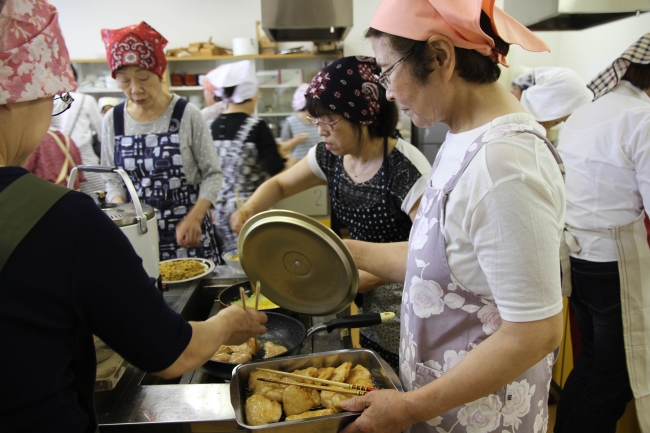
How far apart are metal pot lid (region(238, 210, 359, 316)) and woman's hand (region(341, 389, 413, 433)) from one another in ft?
1.17

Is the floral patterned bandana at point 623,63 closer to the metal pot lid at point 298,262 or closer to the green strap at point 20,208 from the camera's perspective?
the metal pot lid at point 298,262

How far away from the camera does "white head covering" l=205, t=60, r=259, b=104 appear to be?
126 inches

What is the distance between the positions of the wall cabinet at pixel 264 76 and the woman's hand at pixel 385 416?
5362 millimetres

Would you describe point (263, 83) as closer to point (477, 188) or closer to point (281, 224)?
point (281, 224)

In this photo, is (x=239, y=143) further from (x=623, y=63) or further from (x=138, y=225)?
(x=623, y=63)

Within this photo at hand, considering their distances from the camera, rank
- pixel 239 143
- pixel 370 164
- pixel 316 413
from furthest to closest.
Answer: pixel 239 143 → pixel 370 164 → pixel 316 413

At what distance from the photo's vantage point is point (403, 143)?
1629 millimetres

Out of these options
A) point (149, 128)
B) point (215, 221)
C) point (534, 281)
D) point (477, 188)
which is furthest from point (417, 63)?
point (215, 221)

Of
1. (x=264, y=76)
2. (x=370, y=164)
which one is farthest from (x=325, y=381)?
(x=264, y=76)

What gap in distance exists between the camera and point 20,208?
662mm

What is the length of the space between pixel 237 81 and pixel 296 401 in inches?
101

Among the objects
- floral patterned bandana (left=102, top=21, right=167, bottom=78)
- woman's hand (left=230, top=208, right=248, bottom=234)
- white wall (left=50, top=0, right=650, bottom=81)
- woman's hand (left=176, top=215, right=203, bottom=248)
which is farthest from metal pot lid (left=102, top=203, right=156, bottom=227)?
white wall (left=50, top=0, right=650, bottom=81)

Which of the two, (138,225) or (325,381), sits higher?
(138,225)

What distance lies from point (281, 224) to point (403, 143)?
0.59 metres
